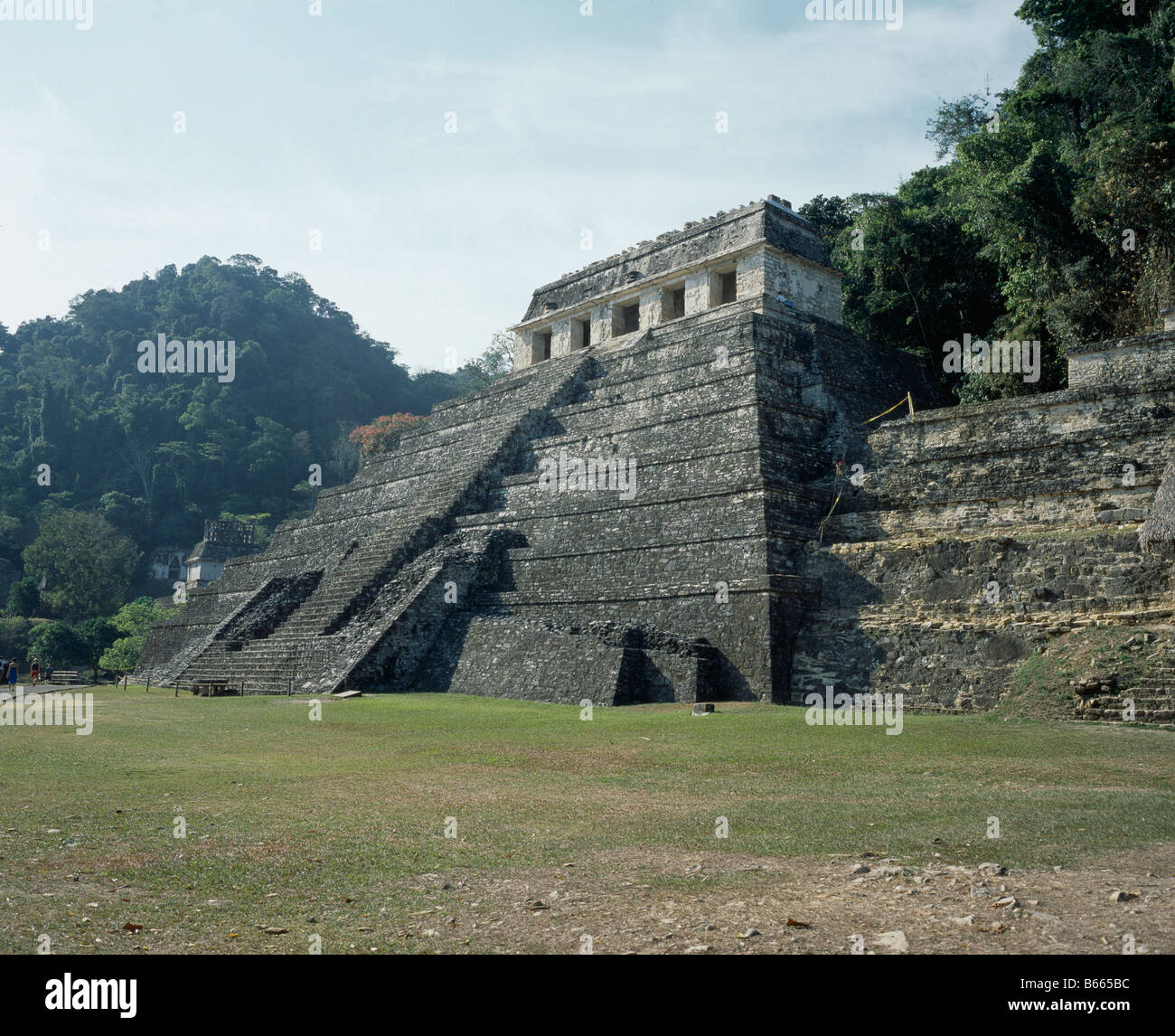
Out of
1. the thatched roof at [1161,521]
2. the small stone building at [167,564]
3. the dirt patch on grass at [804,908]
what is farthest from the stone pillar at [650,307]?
the small stone building at [167,564]

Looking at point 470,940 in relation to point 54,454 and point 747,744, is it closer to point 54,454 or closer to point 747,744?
point 747,744

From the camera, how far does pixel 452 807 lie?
21.5 ft

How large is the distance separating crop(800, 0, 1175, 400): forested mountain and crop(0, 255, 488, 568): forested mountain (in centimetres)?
3740

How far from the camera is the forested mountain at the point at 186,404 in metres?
61.2

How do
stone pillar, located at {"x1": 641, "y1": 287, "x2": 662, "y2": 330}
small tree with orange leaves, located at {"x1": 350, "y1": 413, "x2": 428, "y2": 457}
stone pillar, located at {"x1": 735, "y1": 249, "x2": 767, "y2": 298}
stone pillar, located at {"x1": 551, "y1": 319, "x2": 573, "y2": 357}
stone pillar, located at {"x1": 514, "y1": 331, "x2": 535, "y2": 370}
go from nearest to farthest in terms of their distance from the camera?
stone pillar, located at {"x1": 735, "y1": 249, "x2": 767, "y2": 298}, stone pillar, located at {"x1": 641, "y1": 287, "x2": 662, "y2": 330}, stone pillar, located at {"x1": 551, "y1": 319, "x2": 573, "y2": 357}, stone pillar, located at {"x1": 514, "y1": 331, "x2": 535, "y2": 370}, small tree with orange leaves, located at {"x1": 350, "y1": 413, "x2": 428, "y2": 457}

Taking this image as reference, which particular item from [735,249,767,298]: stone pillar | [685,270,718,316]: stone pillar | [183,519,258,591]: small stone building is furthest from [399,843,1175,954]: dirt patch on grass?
[183,519,258,591]: small stone building

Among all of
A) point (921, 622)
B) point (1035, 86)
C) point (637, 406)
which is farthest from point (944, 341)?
point (921, 622)

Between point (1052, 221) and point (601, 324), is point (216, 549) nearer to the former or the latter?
point (601, 324)

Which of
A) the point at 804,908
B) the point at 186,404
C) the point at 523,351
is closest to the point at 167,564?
the point at 186,404

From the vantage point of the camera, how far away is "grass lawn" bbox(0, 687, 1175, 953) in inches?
168

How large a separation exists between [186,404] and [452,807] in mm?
65676

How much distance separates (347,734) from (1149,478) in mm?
11672

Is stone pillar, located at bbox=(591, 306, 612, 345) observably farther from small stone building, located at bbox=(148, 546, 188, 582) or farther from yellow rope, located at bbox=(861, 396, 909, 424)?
small stone building, located at bbox=(148, 546, 188, 582)

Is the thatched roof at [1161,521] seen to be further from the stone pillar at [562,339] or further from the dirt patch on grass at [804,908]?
the stone pillar at [562,339]
